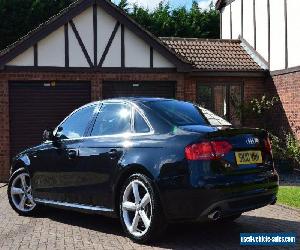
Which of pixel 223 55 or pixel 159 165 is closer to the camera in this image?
pixel 159 165

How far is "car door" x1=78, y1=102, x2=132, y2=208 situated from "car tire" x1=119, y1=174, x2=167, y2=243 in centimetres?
27

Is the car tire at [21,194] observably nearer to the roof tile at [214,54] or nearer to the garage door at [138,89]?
the garage door at [138,89]

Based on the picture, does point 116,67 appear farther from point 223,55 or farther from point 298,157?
point 298,157

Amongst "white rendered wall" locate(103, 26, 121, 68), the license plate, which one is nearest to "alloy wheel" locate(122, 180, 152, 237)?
the license plate

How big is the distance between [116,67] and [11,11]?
691 inches

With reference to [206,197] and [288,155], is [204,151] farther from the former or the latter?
[288,155]

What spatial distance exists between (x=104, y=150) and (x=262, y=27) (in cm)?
1211

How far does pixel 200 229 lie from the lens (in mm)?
6516

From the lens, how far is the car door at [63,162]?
679cm

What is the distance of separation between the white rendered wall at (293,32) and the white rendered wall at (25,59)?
7.56 metres

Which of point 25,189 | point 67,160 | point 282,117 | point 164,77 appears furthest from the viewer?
point 282,117

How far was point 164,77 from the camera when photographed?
581 inches

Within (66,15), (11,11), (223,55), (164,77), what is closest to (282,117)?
(223,55)

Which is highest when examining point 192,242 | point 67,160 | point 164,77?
point 164,77
